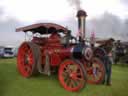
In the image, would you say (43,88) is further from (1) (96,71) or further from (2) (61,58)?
(1) (96,71)

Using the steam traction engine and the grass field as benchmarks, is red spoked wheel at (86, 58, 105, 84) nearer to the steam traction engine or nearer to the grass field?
the steam traction engine

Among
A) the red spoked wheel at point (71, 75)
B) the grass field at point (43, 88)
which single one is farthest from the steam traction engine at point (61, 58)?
the grass field at point (43, 88)

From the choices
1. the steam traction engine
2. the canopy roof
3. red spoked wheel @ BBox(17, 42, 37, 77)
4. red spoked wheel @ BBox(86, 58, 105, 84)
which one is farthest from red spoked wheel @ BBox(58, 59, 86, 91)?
the canopy roof

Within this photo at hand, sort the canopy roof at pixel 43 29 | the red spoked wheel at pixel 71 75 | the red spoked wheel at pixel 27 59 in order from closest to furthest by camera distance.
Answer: the red spoked wheel at pixel 71 75
the red spoked wheel at pixel 27 59
the canopy roof at pixel 43 29

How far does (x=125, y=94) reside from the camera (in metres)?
8.34

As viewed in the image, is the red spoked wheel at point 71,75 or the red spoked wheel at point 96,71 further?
the red spoked wheel at point 96,71

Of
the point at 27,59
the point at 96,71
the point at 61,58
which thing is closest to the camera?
the point at 61,58

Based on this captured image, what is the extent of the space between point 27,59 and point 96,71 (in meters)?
3.00

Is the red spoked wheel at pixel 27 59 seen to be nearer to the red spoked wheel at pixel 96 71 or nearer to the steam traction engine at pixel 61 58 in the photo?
the steam traction engine at pixel 61 58

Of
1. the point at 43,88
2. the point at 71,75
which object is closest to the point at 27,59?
the point at 43,88

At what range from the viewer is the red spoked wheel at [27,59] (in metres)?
9.61

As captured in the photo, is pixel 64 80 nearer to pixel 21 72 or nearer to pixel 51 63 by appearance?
pixel 51 63

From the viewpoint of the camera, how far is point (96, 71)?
32.0 ft

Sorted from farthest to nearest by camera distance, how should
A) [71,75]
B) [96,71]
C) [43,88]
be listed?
[96,71]
[43,88]
[71,75]
